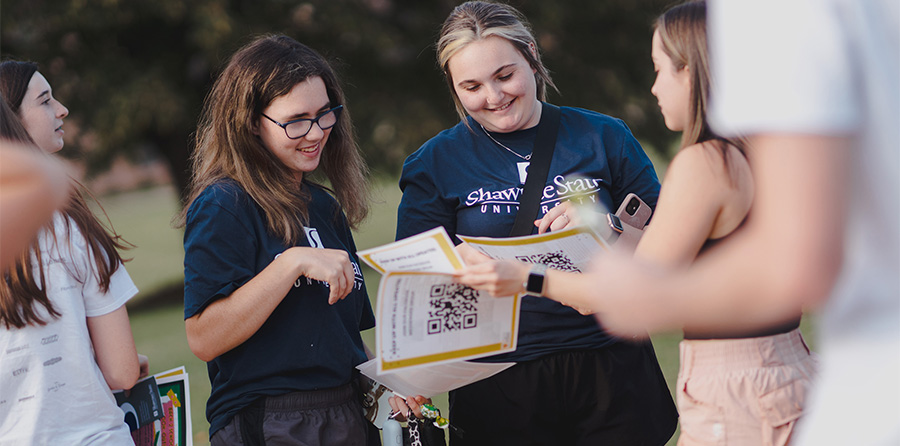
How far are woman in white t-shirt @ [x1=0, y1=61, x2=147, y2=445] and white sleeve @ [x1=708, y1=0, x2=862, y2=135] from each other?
77.9 inches

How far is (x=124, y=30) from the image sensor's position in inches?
479

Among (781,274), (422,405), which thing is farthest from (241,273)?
(781,274)

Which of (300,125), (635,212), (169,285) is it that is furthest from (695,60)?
(169,285)

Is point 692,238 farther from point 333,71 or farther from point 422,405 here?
point 333,71

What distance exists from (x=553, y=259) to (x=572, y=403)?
0.75 meters

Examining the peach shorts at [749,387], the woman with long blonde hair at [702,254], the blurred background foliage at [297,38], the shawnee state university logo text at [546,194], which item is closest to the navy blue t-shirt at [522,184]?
the shawnee state university logo text at [546,194]

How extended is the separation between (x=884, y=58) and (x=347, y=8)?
1108 centimetres

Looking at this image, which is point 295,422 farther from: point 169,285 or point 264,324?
point 169,285

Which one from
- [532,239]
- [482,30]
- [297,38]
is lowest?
[532,239]

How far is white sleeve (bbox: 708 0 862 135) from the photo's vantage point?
1076mm

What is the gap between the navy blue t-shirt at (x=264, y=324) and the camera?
8.23ft

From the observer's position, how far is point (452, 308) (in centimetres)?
233

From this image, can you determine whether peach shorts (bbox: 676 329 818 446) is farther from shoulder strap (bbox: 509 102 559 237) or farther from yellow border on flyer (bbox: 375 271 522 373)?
shoulder strap (bbox: 509 102 559 237)

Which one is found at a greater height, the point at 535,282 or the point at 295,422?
the point at 535,282
